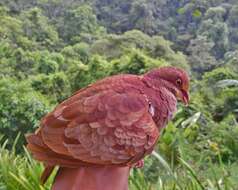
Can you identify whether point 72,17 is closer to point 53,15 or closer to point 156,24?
point 53,15

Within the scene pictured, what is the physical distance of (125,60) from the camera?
390 inches

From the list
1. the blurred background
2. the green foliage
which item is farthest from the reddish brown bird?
the green foliage

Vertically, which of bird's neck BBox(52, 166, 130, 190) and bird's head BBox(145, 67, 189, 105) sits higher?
bird's head BBox(145, 67, 189, 105)

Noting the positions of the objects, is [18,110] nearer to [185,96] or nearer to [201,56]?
[185,96]

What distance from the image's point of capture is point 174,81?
72 centimetres

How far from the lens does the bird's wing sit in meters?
0.67

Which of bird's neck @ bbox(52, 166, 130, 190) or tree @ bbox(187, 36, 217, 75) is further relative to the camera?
tree @ bbox(187, 36, 217, 75)

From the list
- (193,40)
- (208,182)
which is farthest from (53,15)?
(208,182)

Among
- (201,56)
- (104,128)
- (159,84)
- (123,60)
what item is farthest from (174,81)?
A: (201,56)

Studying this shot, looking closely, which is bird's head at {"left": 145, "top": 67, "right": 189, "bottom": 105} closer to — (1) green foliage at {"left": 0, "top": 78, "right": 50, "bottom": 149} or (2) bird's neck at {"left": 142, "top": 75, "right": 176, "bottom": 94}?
(2) bird's neck at {"left": 142, "top": 75, "right": 176, "bottom": 94}

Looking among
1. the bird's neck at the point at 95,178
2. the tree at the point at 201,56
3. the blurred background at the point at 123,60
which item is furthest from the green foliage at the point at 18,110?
the tree at the point at 201,56

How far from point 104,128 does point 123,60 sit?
369 inches

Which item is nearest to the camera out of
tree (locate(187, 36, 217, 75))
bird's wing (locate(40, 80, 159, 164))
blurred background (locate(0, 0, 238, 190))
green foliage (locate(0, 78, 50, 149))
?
bird's wing (locate(40, 80, 159, 164))

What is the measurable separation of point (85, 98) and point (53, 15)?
19196mm
